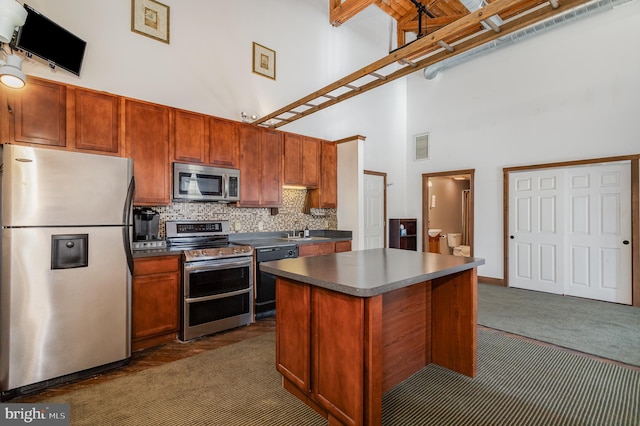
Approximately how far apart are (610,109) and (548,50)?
138 centimetres

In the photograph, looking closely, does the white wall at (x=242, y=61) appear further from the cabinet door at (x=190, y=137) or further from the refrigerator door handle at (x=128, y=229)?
the refrigerator door handle at (x=128, y=229)

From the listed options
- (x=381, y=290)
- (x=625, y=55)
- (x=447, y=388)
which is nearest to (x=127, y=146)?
(x=381, y=290)

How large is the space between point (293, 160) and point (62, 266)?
120 inches

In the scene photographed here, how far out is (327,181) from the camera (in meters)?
5.18

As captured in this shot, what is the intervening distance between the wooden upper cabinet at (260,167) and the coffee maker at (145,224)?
1041 mm

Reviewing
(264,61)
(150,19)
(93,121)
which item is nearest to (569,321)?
(264,61)

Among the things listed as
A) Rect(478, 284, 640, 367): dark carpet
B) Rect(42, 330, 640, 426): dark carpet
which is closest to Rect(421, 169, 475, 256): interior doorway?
Rect(478, 284, 640, 367): dark carpet

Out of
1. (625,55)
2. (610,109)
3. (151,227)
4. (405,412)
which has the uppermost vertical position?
(625,55)

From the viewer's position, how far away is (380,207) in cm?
657

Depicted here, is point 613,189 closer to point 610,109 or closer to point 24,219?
point 610,109

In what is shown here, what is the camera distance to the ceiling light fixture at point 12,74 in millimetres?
2250

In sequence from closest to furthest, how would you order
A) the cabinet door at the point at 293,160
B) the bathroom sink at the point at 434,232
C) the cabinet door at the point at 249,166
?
the cabinet door at the point at 249,166 < the cabinet door at the point at 293,160 < the bathroom sink at the point at 434,232

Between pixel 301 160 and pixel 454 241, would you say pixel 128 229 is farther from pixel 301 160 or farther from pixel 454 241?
pixel 454 241

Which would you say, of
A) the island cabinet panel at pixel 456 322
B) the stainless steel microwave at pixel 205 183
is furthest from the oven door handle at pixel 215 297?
the island cabinet panel at pixel 456 322
